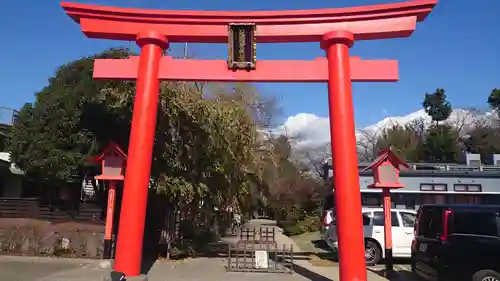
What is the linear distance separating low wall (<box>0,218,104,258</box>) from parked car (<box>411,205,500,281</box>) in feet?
31.9

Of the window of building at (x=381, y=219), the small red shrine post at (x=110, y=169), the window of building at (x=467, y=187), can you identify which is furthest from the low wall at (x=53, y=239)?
the window of building at (x=467, y=187)

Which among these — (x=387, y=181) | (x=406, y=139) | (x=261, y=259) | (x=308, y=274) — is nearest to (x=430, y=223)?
(x=387, y=181)

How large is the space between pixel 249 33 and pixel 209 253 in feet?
28.0

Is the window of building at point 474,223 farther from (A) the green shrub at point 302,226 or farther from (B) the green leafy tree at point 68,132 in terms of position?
(A) the green shrub at point 302,226

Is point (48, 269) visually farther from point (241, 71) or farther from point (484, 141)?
point (484, 141)

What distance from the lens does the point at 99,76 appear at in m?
9.98

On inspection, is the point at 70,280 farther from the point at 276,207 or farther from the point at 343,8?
the point at 276,207

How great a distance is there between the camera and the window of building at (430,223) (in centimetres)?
876

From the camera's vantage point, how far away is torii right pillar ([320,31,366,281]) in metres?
8.57

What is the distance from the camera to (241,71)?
9703 millimetres

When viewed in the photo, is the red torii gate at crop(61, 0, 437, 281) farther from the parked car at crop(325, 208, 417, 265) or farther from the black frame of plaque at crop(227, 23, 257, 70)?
the parked car at crop(325, 208, 417, 265)

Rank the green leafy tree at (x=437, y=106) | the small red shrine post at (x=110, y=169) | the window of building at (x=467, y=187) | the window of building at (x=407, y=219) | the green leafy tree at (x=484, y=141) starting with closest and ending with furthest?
the small red shrine post at (x=110, y=169) < the window of building at (x=407, y=219) < the window of building at (x=467, y=187) < the green leafy tree at (x=484, y=141) < the green leafy tree at (x=437, y=106)

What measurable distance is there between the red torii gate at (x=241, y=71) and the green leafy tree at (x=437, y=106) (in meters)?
45.2

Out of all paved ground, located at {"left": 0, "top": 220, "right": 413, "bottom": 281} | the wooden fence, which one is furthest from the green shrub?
the wooden fence
